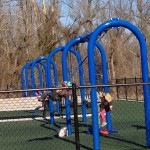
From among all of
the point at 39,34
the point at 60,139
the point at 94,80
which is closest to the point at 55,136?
the point at 60,139

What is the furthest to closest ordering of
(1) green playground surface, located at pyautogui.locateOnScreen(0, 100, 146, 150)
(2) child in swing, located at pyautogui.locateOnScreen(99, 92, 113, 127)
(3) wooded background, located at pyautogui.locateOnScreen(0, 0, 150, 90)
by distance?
1. (3) wooded background, located at pyautogui.locateOnScreen(0, 0, 150, 90)
2. (2) child in swing, located at pyautogui.locateOnScreen(99, 92, 113, 127)
3. (1) green playground surface, located at pyautogui.locateOnScreen(0, 100, 146, 150)

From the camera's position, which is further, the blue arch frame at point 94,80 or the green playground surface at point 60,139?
the green playground surface at point 60,139

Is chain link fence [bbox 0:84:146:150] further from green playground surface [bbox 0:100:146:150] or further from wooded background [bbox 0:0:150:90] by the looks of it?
wooded background [bbox 0:0:150:90]

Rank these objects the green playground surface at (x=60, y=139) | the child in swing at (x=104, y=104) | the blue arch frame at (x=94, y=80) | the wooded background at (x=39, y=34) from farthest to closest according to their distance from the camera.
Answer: the wooded background at (x=39, y=34)
the child in swing at (x=104, y=104)
the green playground surface at (x=60, y=139)
the blue arch frame at (x=94, y=80)

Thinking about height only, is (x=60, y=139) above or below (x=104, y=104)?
below

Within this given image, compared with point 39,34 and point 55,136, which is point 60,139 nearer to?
point 55,136

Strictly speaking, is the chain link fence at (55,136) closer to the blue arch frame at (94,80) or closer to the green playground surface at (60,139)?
the green playground surface at (60,139)

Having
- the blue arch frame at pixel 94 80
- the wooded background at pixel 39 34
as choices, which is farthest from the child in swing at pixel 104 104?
the wooded background at pixel 39 34

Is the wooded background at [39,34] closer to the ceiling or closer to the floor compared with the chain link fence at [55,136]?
closer to the ceiling

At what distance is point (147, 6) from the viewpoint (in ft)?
139

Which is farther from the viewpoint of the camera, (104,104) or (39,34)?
(39,34)

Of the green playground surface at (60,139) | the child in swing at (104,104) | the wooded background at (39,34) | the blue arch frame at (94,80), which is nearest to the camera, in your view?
the blue arch frame at (94,80)

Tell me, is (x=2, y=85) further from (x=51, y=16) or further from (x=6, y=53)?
(x=51, y=16)

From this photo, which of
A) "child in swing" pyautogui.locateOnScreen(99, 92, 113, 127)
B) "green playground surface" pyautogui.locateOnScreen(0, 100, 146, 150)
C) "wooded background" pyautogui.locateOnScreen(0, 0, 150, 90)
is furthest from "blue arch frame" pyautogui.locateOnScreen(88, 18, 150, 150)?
"wooded background" pyautogui.locateOnScreen(0, 0, 150, 90)
